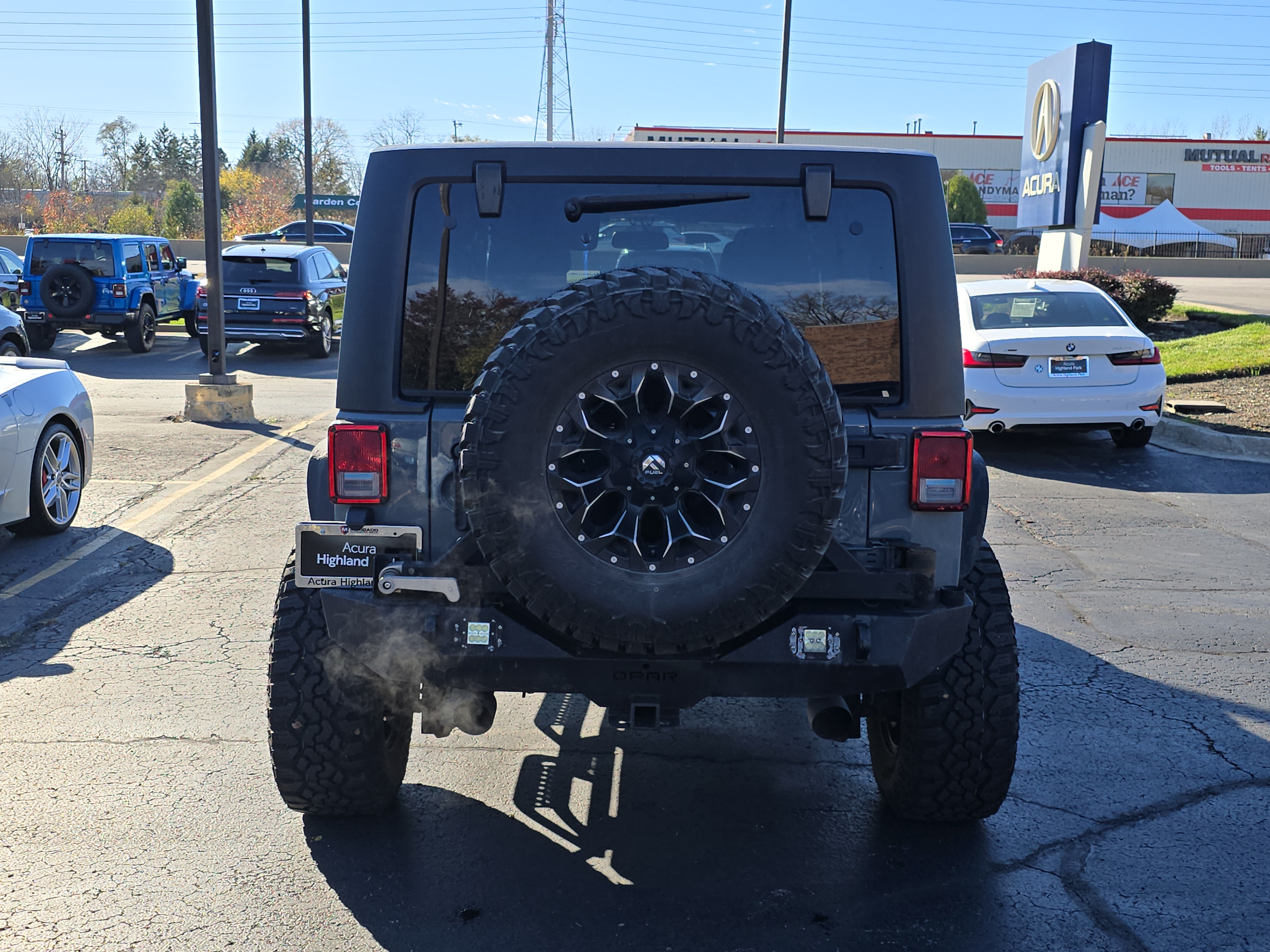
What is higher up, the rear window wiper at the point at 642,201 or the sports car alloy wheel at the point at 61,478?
the rear window wiper at the point at 642,201

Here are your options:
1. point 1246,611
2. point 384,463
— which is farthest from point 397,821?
point 1246,611

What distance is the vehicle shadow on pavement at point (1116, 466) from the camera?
9.94m

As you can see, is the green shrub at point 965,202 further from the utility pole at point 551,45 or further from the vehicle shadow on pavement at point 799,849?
the vehicle shadow on pavement at point 799,849

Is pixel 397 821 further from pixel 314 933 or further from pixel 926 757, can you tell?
pixel 926 757

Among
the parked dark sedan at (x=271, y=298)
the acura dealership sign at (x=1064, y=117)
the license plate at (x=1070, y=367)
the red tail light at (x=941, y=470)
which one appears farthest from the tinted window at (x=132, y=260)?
the red tail light at (x=941, y=470)

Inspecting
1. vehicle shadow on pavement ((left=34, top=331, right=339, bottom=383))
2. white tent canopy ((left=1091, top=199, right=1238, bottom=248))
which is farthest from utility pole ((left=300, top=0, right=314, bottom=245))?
white tent canopy ((left=1091, top=199, right=1238, bottom=248))

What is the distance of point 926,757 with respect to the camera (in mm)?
3664

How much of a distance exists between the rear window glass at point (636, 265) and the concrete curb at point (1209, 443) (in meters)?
8.85

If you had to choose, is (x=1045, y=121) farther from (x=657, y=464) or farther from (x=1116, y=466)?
(x=657, y=464)

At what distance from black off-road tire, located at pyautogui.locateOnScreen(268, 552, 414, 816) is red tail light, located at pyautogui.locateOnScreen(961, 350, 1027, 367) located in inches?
303

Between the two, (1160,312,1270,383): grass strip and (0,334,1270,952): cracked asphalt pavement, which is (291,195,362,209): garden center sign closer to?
(1160,312,1270,383): grass strip

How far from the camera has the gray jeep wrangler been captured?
9.62 feet

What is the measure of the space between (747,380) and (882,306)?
0.73m

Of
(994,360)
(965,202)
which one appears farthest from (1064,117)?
(965,202)
